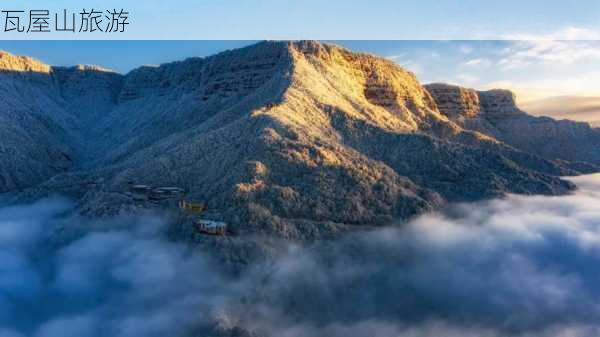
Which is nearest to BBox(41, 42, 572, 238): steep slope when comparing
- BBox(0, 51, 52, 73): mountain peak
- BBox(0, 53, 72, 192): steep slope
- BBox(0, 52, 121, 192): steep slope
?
BBox(0, 53, 72, 192): steep slope

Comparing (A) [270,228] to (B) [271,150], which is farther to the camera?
(B) [271,150]

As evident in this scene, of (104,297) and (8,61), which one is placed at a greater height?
(8,61)

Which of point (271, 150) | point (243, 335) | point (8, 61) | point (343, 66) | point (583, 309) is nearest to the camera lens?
point (243, 335)

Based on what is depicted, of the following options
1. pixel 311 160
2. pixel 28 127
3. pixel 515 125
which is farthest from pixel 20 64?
pixel 515 125

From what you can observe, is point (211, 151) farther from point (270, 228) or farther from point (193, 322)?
point (193, 322)

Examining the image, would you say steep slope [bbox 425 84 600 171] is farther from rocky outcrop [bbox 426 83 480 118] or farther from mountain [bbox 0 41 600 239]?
mountain [bbox 0 41 600 239]

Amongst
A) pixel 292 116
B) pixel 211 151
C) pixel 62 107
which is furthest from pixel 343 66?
pixel 62 107
